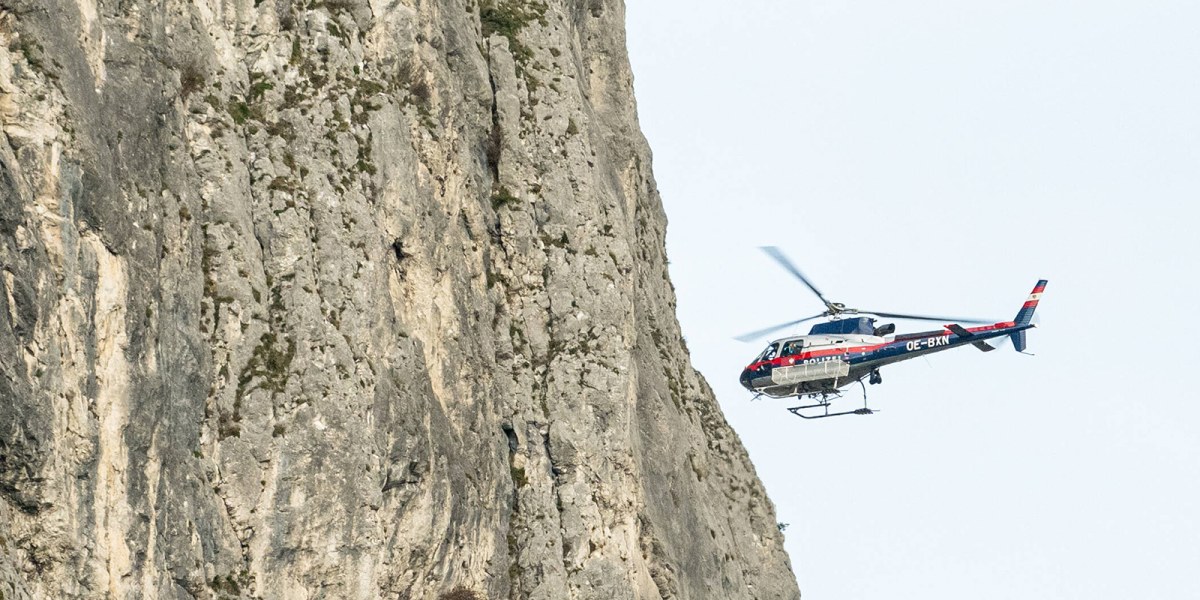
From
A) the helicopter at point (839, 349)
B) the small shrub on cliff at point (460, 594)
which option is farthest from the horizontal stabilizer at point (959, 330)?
the small shrub on cliff at point (460, 594)

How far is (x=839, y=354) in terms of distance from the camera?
67688 millimetres

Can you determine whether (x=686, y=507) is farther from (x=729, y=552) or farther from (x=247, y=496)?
(x=247, y=496)

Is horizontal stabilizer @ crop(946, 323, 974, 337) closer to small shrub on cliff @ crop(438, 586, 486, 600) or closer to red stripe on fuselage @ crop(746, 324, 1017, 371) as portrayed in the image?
red stripe on fuselage @ crop(746, 324, 1017, 371)

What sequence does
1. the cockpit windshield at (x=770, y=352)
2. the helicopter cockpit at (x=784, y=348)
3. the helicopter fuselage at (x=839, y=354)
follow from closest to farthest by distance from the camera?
the helicopter fuselage at (x=839, y=354), the helicopter cockpit at (x=784, y=348), the cockpit windshield at (x=770, y=352)

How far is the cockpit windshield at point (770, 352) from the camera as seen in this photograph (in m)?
69.0

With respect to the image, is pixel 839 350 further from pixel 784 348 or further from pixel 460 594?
pixel 460 594

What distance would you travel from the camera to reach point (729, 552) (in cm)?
5891

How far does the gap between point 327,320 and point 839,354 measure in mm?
29551

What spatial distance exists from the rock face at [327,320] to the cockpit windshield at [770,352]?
28.8ft

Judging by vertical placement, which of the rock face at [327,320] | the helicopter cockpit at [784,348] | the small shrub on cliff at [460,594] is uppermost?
the helicopter cockpit at [784,348]

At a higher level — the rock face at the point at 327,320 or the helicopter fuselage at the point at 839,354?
the helicopter fuselage at the point at 839,354

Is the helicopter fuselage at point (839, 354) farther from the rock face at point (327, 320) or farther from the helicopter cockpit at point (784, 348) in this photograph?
the rock face at point (327, 320)

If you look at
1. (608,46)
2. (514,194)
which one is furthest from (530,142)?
(608,46)

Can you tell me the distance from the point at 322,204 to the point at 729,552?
21.1 m
